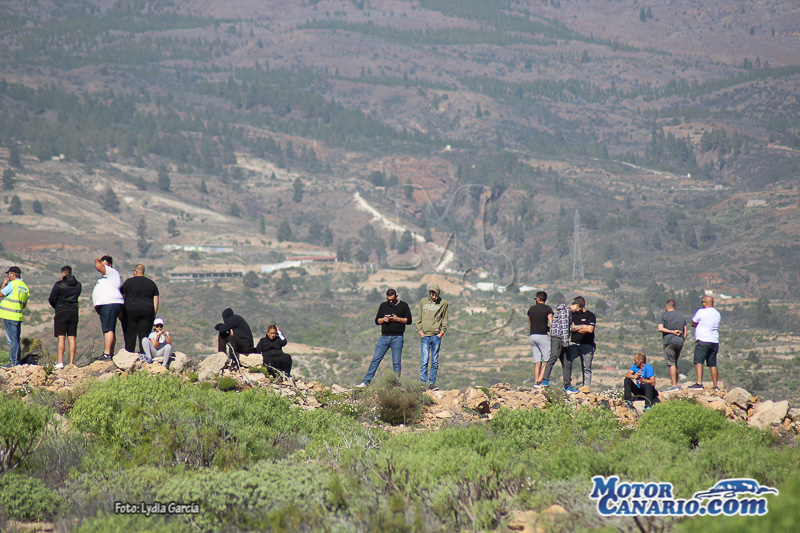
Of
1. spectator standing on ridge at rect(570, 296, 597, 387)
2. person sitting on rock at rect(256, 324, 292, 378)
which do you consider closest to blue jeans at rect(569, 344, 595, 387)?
spectator standing on ridge at rect(570, 296, 597, 387)

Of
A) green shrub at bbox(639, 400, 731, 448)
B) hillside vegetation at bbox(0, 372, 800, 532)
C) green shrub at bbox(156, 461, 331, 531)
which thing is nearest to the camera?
hillside vegetation at bbox(0, 372, 800, 532)

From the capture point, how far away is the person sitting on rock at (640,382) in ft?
39.9

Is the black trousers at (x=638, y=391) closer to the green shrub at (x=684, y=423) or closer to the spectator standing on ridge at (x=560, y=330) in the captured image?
the spectator standing on ridge at (x=560, y=330)

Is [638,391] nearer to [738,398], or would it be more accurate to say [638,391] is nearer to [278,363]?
[738,398]

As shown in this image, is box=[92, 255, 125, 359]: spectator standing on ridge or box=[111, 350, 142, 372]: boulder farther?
box=[92, 255, 125, 359]: spectator standing on ridge

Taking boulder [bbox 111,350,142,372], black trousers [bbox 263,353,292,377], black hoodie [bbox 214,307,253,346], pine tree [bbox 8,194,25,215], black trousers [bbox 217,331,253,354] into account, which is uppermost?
pine tree [bbox 8,194,25,215]

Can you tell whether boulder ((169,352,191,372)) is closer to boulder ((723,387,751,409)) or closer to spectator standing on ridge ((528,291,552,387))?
spectator standing on ridge ((528,291,552,387))

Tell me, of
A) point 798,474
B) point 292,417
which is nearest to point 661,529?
point 798,474

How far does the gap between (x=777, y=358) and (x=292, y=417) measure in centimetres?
6809

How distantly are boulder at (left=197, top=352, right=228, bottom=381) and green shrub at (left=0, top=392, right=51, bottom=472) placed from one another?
2891 mm

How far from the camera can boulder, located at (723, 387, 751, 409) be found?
1200 centimetres

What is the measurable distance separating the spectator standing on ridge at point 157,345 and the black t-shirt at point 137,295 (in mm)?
319

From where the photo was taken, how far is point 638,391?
1236 cm

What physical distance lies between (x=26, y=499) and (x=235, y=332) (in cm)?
534
